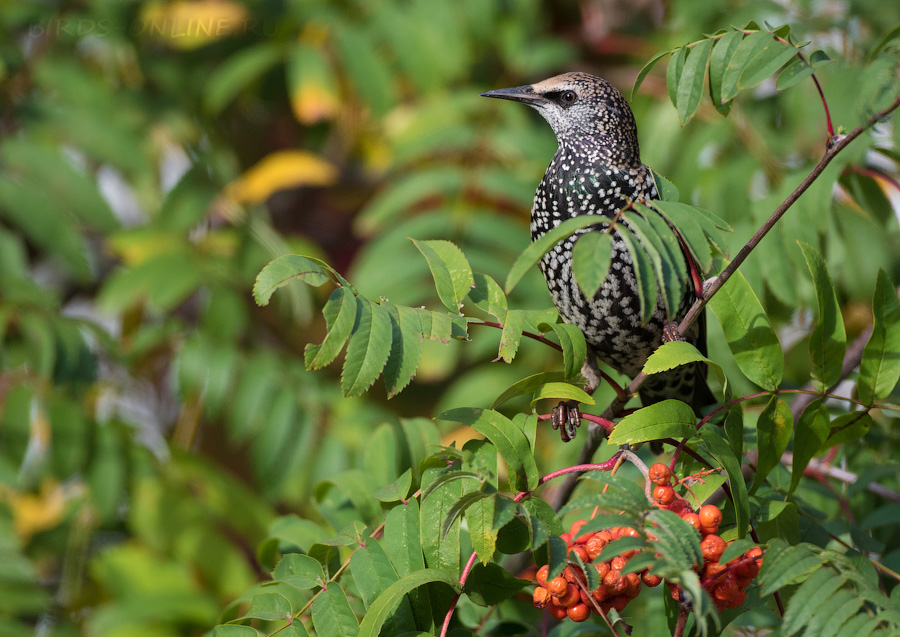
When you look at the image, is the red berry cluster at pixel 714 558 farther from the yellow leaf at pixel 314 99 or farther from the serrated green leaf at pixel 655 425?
the yellow leaf at pixel 314 99

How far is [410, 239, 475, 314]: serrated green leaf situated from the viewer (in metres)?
1.28

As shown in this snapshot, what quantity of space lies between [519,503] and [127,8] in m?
2.96

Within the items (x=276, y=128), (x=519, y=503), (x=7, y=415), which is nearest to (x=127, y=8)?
(x=276, y=128)

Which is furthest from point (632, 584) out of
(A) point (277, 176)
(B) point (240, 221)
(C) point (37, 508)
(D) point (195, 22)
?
(D) point (195, 22)

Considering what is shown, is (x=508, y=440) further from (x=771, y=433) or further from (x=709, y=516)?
(x=771, y=433)

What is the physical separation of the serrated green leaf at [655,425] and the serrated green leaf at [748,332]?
0.16m

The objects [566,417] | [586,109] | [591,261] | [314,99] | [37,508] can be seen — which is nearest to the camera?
[591,261]

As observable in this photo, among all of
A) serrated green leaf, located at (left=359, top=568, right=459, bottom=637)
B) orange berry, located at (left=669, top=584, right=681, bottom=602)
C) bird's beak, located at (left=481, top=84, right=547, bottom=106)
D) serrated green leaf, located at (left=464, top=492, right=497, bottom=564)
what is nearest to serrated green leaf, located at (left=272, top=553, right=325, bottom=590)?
serrated green leaf, located at (left=359, top=568, right=459, bottom=637)

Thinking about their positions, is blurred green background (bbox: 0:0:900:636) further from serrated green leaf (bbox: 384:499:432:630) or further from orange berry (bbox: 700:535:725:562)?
orange berry (bbox: 700:535:725:562)

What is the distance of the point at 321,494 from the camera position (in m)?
1.74

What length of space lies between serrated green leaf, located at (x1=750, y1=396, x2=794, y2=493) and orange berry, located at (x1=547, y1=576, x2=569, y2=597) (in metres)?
0.33

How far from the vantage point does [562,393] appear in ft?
4.06

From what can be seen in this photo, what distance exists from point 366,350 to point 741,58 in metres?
0.76

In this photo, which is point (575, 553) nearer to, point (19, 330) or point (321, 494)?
point (321, 494)
